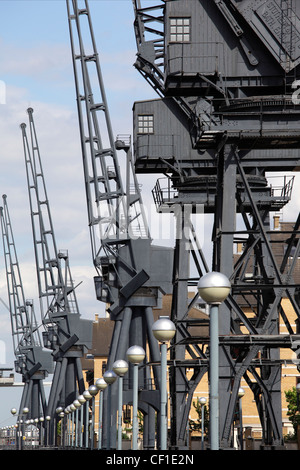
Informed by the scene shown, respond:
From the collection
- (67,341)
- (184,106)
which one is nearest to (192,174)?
(184,106)

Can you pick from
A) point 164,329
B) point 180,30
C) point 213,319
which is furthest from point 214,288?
point 180,30

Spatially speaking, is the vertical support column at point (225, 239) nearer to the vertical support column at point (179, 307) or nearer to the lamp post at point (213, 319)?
the vertical support column at point (179, 307)

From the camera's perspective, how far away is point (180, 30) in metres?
25.5

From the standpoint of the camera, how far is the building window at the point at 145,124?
34.0m

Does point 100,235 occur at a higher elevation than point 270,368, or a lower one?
higher

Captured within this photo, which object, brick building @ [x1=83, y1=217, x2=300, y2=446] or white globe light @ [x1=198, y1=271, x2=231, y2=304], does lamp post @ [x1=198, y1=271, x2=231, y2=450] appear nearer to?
white globe light @ [x1=198, y1=271, x2=231, y2=304]

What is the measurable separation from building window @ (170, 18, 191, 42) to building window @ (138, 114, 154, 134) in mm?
8421

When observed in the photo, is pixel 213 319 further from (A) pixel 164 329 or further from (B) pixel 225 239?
(B) pixel 225 239

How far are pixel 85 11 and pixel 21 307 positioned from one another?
172ft

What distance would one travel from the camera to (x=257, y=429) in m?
71.8

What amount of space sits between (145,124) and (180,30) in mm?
8892
